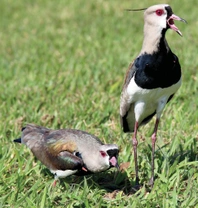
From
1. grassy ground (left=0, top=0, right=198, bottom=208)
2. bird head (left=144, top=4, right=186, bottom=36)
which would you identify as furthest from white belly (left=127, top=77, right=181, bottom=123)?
bird head (left=144, top=4, right=186, bottom=36)

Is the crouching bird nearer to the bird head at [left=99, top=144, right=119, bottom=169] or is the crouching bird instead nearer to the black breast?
the bird head at [left=99, top=144, right=119, bottom=169]

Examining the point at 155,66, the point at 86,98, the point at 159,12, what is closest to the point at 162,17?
the point at 159,12

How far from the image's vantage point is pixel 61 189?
177 inches

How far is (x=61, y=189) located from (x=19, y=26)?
593 centimetres

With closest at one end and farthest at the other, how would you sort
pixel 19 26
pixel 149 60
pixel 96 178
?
pixel 149 60 < pixel 96 178 < pixel 19 26

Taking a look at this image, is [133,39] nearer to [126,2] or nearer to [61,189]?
[126,2]

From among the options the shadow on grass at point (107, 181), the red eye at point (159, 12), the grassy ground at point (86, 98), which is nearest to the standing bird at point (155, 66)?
the red eye at point (159, 12)

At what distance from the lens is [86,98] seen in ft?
20.6

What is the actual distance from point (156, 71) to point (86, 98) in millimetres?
2112

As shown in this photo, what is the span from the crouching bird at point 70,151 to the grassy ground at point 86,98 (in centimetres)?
16

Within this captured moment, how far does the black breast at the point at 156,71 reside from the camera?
14.0ft

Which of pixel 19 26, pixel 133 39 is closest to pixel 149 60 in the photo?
pixel 133 39

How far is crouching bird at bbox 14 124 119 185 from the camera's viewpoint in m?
4.28

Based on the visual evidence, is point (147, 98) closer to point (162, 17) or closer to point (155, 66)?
point (155, 66)
